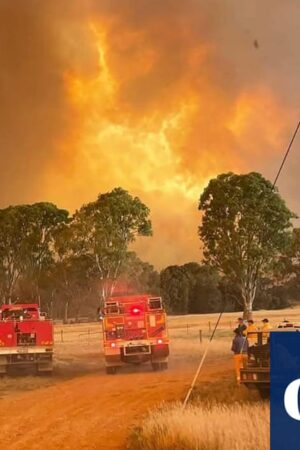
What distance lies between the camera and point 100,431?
42.1 ft

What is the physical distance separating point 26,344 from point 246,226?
94.3ft

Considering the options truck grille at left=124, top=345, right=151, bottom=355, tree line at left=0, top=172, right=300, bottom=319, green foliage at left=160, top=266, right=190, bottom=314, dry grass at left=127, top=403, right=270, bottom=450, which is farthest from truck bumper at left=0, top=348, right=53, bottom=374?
green foliage at left=160, top=266, right=190, bottom=314

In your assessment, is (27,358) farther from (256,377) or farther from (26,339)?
(256,377)

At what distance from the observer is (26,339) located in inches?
963

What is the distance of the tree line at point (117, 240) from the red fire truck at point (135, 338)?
23.7 m

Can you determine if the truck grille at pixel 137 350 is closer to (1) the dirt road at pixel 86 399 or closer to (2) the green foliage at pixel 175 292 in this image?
(1) the dirt road at pixel 86 399

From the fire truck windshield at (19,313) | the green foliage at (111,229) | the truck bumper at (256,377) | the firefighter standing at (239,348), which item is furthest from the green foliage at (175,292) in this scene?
the truck bumper at (256,377)

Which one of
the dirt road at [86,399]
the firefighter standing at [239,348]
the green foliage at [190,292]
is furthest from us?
the green foliage at [190,292]

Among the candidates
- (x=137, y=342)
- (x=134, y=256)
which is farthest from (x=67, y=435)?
(x=134, y=256)

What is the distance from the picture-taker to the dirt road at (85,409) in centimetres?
1221

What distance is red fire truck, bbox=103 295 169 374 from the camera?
2416 cm
